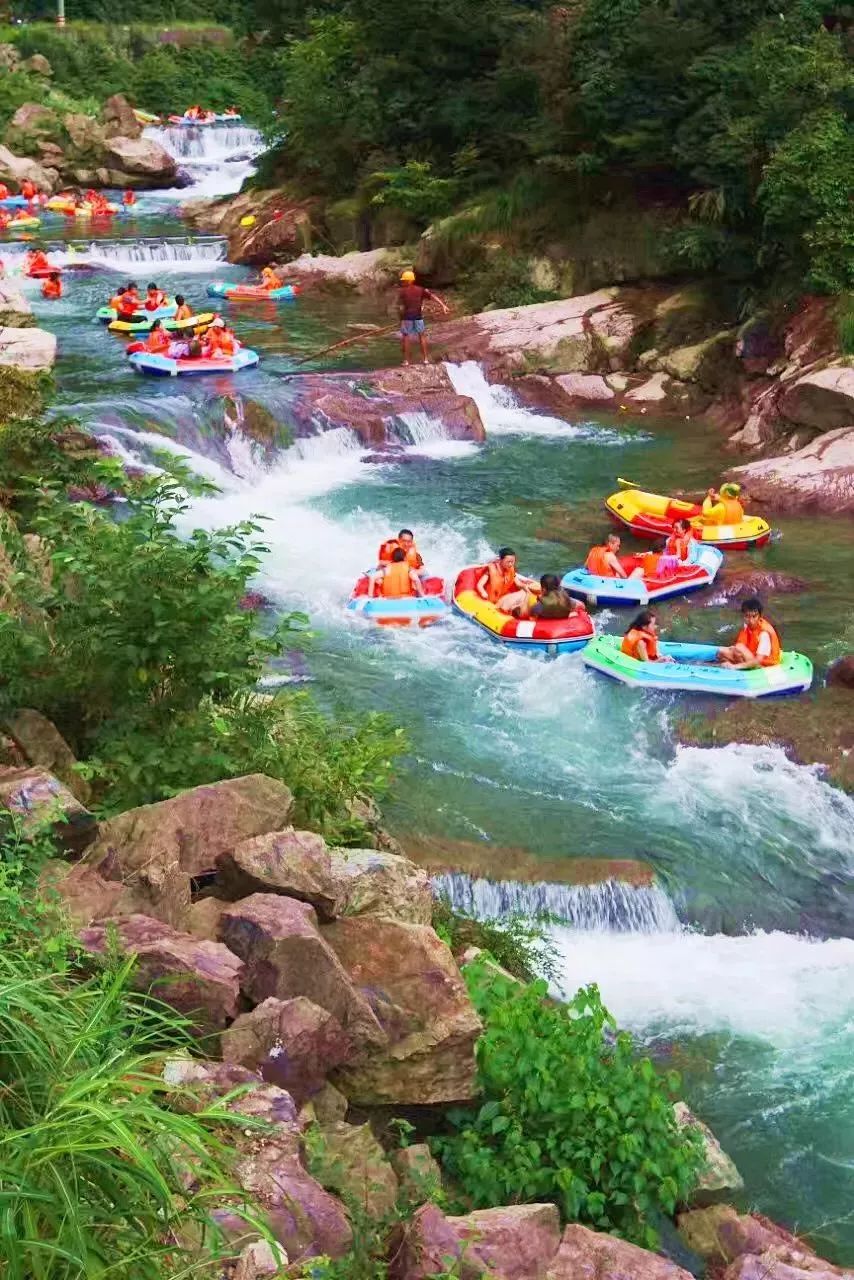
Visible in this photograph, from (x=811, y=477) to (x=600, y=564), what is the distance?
142 inches

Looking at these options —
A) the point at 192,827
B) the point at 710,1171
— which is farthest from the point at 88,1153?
the point at 710,1171

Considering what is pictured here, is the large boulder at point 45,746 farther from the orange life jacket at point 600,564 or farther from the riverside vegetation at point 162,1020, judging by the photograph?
the orange life jacket at point 600,564

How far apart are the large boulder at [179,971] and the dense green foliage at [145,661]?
1.57 meters

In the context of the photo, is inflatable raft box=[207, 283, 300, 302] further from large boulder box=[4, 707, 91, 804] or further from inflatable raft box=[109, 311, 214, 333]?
large boulder box=[4, 707, 91, 804]

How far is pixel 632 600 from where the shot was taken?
12.4 metres

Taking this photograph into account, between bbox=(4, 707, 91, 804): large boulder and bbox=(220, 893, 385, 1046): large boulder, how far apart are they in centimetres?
163

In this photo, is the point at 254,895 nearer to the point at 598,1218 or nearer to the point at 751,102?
the point at 598,1218

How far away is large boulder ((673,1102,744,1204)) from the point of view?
18.3 ft

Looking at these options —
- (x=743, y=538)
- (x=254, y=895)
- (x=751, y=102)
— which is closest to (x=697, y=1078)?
(x=254, y=895)

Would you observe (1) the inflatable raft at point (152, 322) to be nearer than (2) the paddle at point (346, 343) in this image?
No

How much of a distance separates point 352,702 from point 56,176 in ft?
95.9

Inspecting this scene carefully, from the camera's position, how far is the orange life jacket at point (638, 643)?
10.8 m

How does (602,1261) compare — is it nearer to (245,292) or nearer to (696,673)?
(696,673)

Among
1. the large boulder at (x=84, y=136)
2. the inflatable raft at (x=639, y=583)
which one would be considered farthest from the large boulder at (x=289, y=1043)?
the large boulder at (x=84, y=136)
